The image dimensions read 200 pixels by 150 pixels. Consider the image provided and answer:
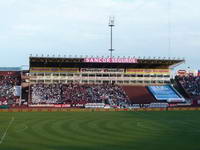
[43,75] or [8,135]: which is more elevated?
[43,75]

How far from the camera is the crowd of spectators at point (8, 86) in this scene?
299 feet

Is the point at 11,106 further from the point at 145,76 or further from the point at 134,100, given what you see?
the point at 145,76

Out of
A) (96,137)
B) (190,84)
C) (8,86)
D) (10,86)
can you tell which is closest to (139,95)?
(190,84)

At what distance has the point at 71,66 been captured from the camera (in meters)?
102

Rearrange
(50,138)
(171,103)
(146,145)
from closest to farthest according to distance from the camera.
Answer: (146,145), (50,138), (171,103)

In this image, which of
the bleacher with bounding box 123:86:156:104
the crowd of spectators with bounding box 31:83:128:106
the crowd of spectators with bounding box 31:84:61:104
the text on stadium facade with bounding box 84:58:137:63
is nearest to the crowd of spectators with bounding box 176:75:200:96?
the bleacher with bounding box 123:86:156:104

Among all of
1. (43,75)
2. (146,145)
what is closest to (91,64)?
(43,75)

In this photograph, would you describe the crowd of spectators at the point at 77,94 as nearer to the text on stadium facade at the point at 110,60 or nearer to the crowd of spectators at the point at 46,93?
the crowd of spectators at the point at 46,93

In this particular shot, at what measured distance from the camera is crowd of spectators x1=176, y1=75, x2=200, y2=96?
99688mm

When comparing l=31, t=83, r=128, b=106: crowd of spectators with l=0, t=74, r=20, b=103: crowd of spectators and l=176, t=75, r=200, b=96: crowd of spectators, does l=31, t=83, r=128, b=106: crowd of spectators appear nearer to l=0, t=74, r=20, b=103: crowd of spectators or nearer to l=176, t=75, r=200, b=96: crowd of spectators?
l=0, t=74, r=20, b=103: crowd of spectators

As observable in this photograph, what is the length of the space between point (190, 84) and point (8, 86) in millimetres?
49759

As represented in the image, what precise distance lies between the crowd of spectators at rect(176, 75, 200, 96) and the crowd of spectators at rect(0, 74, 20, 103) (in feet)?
149

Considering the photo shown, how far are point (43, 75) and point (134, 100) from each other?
26.2 m

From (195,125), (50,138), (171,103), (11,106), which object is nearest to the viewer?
(50,138)
